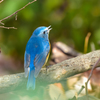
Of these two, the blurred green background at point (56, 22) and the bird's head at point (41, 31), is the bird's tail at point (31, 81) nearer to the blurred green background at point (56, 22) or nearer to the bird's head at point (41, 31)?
the bird's head at point (41, 31)

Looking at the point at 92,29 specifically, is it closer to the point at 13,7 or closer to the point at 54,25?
the point at 54,25

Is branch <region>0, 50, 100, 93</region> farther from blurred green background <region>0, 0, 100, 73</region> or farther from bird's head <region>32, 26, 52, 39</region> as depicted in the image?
blurred green background <region>0, 0, 100, 73</region>

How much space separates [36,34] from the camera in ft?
11.3

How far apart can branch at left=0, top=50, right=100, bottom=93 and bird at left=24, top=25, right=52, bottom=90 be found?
0.09m

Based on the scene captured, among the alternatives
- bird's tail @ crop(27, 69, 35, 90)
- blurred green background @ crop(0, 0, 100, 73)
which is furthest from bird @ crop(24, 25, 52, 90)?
blurred green background @ crop(0, 0, 100, 73)

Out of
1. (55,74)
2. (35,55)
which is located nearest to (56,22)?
(35,55)

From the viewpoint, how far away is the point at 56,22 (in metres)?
5.65

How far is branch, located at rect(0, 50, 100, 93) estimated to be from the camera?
2684 mm

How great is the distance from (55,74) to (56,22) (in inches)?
118

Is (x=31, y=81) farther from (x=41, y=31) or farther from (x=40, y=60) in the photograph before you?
(x=41, y=31)

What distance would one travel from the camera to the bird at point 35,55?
2818 millimetres

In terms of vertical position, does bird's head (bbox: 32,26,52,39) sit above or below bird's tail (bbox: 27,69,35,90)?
above

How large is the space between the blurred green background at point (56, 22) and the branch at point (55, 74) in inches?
79.4

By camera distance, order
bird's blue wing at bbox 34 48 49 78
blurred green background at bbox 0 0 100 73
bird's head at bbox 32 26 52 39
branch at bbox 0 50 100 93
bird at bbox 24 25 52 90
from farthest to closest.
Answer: blurred green background at bbox 0 0 100 73 → bird's head at bbox 32 26 52 39 → bird's blue wing at bbox 34 48 49 78 → bird at bbox 24 25 52 90 → branch at bbox 0 50 100 93
